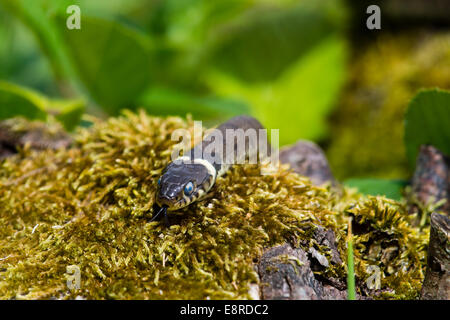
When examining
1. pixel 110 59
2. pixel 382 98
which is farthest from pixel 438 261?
pixel 382 98

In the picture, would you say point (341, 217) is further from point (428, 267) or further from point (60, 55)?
point (60, 55)

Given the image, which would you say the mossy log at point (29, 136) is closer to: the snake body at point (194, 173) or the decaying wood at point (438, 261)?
the snake body at point (194, 173)

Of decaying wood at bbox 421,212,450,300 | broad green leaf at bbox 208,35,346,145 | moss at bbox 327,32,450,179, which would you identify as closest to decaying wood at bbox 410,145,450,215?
decaying wood at bbox 421,212,450,300

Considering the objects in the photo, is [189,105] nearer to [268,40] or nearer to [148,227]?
[268,40]

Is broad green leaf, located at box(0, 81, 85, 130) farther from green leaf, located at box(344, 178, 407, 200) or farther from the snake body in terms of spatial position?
green leaf, located at box(344, 178, 407, 200)

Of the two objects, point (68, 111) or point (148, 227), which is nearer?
point (148, 227)
